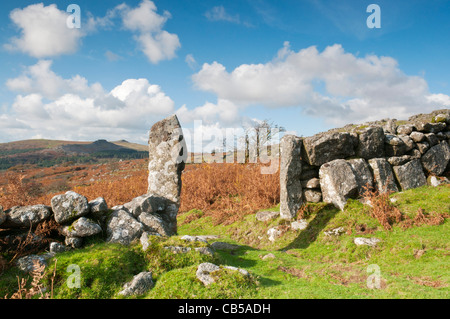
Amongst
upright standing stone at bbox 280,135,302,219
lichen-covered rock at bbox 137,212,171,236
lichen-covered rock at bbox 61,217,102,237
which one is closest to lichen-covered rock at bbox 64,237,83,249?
lichen-covered rock at bbox 61,217,102,237

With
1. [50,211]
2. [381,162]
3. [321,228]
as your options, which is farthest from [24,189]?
[381,162]

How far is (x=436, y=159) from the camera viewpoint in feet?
42.3

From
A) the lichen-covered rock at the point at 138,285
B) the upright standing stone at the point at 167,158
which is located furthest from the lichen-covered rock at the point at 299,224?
the lichen-covered rock at the point at 138,285

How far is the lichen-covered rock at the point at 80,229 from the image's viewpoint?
23.2 feet

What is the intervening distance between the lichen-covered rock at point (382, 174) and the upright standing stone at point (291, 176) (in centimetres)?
317

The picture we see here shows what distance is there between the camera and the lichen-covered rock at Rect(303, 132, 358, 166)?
1171 cm

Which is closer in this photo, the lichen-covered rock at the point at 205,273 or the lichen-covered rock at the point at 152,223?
the lichen-covered rock at the point at 205,273

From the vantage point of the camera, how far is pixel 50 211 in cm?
734

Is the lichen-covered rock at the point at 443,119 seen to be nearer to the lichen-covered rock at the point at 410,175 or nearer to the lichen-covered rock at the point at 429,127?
the lichen-covered rock at the point at 429,127

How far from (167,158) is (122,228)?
11.3 ft

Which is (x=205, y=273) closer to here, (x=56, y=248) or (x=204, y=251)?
(x=204, y=251)

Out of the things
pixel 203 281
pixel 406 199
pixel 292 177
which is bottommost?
pixel 203 281
